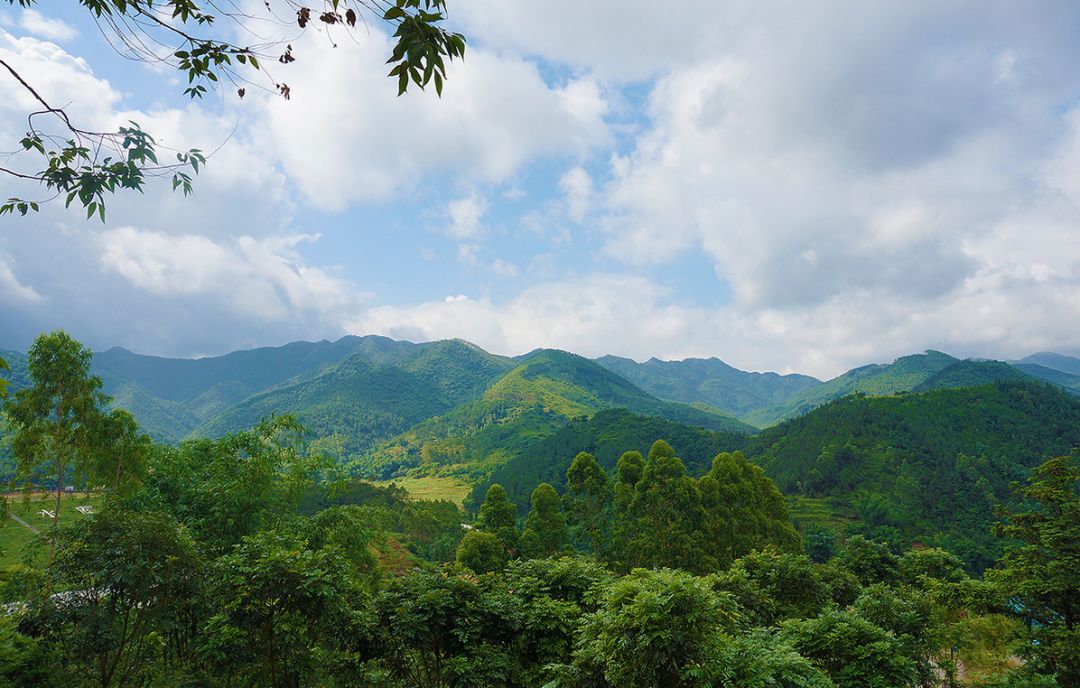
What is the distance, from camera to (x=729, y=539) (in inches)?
973

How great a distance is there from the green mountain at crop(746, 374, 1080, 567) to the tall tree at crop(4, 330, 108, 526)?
3369 inches

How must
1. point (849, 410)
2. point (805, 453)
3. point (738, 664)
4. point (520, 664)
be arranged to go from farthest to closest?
point (849, 410), point (805, 453), point (520, 664), point (738, 664)

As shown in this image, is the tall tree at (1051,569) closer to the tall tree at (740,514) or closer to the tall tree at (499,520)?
the tall tree at (740,514)

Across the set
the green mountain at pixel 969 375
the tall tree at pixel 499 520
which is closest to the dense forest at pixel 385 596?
the tall tree at pixel 499 520

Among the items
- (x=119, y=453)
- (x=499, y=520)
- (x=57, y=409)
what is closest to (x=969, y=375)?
(x=499, y=520)

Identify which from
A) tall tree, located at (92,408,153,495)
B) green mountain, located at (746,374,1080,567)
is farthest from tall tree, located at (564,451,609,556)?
green mountain, located at (746,374,1080,567)

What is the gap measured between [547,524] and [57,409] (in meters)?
22.5

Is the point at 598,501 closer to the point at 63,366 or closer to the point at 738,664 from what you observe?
the point at 738,664

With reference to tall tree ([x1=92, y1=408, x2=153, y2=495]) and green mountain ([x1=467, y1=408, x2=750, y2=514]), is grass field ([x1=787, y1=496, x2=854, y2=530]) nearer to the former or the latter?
green mountain ([x1=467, y1=408, x2=750, y2=514])

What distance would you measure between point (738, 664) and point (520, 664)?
6.27 meters

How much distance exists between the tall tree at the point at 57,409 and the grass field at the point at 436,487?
93.5 meters

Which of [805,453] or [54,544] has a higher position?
[54,544]

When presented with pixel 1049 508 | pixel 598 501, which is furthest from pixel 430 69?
pixel 598 501

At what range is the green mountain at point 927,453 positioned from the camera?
73.2 metres
